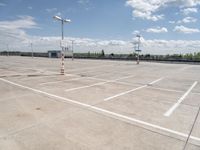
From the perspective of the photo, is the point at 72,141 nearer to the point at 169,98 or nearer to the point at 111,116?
the point at 111,116

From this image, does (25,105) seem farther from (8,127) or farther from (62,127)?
(62,127)

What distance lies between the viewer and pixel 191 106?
6.39 meters

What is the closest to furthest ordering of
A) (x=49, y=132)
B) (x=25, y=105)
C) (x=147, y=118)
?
1. (x=49, y=132)
2. (x=147, y=118)
3. (x=25, y=105)

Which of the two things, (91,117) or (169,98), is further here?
(169,98)

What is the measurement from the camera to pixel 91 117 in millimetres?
5098

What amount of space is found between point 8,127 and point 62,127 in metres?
1.41

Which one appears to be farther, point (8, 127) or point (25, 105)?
point (25, 105)

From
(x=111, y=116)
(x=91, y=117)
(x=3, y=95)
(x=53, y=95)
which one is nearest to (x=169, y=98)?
(x=111, y=116)

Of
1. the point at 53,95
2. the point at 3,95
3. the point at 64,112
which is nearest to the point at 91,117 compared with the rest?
the point at 64,112

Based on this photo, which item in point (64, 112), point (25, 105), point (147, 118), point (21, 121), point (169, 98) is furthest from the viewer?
point (169, 98)

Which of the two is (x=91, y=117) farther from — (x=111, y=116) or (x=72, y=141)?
(x=72, y=141)

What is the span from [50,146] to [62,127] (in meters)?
0.90

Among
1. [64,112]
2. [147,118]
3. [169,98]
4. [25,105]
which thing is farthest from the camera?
[169,98]

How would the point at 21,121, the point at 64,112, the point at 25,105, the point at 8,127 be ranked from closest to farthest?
1. the point at 8,127
2. the point at 21,121
3. the point at 64,112
4. the point at 25,105
